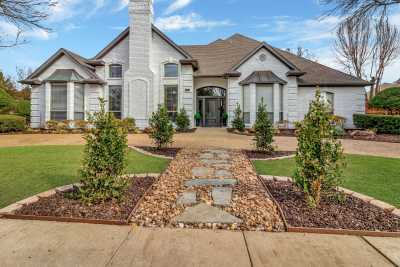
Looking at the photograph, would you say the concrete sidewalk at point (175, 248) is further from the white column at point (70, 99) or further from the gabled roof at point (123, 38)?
the gabled roof at point (123, 38)

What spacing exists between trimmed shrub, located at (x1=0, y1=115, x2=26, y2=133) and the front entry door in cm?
1188

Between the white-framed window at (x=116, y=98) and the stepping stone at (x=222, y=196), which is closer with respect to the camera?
the stepping stone at (x=222, y=196)

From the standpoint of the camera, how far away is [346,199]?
4.51 m

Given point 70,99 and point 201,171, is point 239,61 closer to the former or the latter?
point 70,99

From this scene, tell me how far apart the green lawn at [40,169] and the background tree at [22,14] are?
4.00 metres

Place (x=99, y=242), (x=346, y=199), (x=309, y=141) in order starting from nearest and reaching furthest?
(x=99, y=242), (x=309, y=141), (x=346, y=199)

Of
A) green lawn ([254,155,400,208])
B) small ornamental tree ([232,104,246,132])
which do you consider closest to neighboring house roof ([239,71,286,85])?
small ornamental tree ([232,104,246,132])

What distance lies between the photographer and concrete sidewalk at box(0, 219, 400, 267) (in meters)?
2.74

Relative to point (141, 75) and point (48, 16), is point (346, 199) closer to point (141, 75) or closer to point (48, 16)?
point (48, 16)

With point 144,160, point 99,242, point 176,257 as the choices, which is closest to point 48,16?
point 144,160

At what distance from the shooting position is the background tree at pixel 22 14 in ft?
27.3

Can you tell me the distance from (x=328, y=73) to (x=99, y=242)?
19.3 m

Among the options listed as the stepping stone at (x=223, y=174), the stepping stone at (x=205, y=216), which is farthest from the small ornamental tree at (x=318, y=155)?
the stepping stone at (x=223, y=174)

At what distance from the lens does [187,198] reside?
4.64 meters
